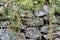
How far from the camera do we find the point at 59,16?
11.0 ft

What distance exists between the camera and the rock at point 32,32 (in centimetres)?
298

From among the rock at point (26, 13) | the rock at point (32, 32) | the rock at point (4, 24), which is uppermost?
the rock at point (26, 13)

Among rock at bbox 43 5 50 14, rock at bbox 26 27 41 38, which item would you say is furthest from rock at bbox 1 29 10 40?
rock at bbox 43 5 50 14

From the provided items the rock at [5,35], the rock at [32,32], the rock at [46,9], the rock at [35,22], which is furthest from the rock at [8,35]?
the rock at [46,9]

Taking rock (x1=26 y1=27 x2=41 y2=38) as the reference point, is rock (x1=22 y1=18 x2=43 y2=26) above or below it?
above

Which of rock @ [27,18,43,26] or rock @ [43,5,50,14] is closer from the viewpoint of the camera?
rock @ [27,18,43,26]

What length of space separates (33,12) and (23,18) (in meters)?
0.18

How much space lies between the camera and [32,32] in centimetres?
302

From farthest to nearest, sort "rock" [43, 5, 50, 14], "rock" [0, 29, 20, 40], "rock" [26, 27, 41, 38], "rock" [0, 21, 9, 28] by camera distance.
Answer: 1. "rock" [43, 5, 50, 14]
2. "rock" [0, 21, 9, 28]
3. "rock" [26, 27, 41, 38]
4. "rock" [0, 29, 20, 40]

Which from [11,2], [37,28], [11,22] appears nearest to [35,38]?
[37,28]

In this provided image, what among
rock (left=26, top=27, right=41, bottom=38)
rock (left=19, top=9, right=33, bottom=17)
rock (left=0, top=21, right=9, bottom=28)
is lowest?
rock (left=26, top=27, right=41, bottom=38)

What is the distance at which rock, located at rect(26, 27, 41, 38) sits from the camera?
117 inches

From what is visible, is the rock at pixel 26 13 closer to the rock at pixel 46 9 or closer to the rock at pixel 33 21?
the rock at pixel 33 21

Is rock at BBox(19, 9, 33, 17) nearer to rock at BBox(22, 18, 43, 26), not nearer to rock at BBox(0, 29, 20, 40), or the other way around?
rock at BBox(22, 18, 43, 26)
